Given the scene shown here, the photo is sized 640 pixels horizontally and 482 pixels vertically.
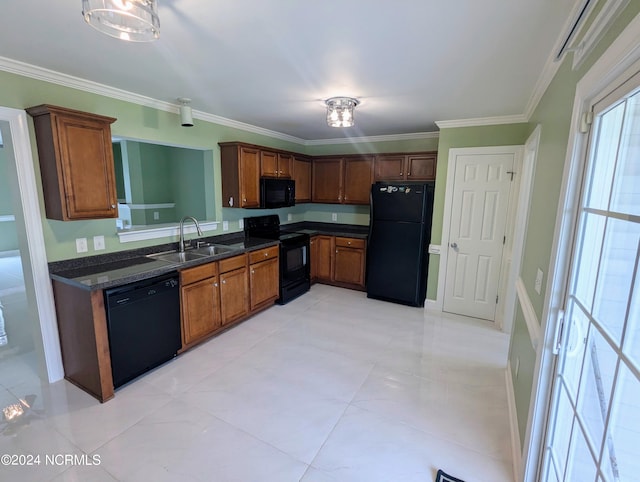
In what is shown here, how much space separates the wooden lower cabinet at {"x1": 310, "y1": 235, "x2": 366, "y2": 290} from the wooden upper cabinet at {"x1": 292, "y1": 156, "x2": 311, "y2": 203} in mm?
697

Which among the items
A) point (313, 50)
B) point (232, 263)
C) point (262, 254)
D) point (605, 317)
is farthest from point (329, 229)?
point (605, 317)

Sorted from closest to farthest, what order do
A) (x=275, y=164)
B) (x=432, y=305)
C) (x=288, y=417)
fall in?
(x=288, y=417)
(x=432, y=305)
(x=275, y=164)

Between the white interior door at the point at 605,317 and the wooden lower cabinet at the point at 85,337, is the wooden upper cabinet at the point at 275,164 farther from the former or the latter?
the white interior door at the point at 605,317

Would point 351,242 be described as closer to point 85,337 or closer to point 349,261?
point 349,261

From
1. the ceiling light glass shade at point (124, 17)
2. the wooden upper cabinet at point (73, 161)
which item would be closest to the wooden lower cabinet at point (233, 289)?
the wooden upper cabinet at point (73, 161)

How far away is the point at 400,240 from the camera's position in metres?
4.22

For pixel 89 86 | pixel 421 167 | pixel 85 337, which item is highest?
pixel 89 86

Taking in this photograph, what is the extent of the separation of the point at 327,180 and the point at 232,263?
2.35 meters

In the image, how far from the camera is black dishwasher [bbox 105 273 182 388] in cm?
231

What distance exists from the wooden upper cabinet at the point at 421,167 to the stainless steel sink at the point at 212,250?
2713 millimetres

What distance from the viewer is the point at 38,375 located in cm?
258

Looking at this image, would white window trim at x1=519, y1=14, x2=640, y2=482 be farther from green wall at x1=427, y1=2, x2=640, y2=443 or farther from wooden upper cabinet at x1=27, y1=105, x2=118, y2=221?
wooden upper cabinet at x1=27, y1=105, x2=118, y2=221

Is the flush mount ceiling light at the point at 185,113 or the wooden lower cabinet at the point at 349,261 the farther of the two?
the wooden lower cabinet at the point at 349,261

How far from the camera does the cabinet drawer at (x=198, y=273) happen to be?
9.28ft
